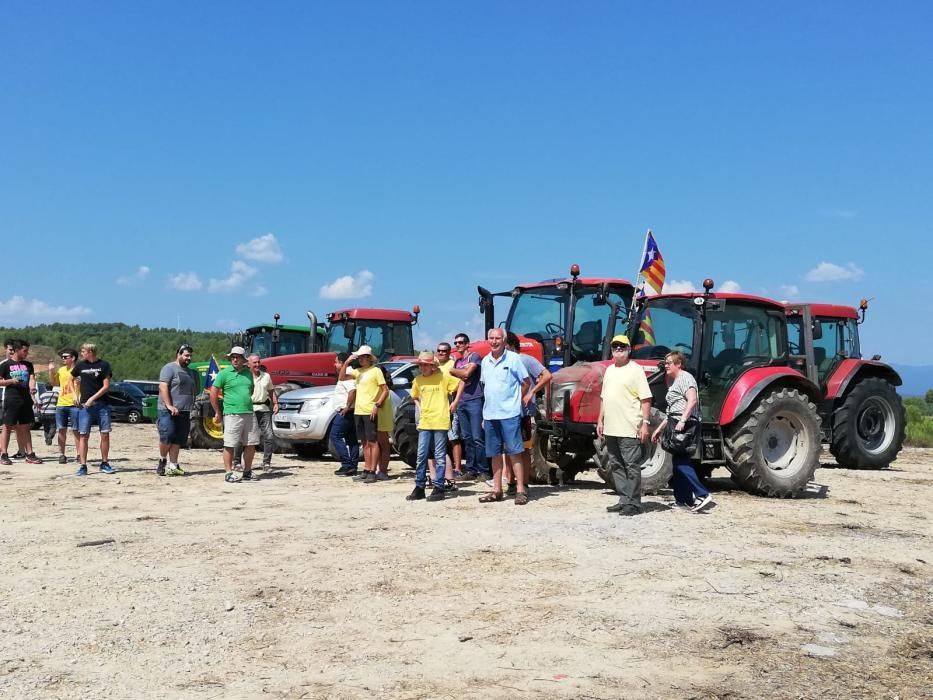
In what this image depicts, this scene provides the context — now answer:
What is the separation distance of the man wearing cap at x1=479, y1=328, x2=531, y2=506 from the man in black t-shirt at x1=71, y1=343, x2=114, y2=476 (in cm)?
544

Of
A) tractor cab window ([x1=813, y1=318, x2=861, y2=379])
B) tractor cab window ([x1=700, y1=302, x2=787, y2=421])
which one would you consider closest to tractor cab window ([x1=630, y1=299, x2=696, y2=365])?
tractor cab window ([x1=700, y1=302, x2=787, y2=421])

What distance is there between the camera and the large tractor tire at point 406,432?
12.7m

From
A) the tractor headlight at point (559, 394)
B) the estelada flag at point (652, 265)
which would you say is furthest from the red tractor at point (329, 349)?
the tractor headlight at point (559, 394)

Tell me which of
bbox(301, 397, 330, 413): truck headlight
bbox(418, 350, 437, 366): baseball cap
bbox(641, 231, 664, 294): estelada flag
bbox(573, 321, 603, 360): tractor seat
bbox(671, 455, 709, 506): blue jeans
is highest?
bbox(641, 231, 664, 294): estelada flag

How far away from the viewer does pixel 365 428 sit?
11570 mm

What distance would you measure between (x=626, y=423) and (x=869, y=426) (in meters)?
6.86

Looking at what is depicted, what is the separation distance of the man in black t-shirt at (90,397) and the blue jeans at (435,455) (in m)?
4.72

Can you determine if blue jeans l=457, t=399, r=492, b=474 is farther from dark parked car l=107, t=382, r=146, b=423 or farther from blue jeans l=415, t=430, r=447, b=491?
dark parked car l=107, t=382, r=146, b=423

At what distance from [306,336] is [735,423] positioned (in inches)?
422

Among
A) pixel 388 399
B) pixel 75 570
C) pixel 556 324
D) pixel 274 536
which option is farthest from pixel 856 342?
pixel 75 570

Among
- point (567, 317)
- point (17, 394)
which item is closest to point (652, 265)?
point (567, 317)

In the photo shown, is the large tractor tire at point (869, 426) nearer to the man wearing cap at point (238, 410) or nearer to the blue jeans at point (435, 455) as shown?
the blue jeans at point (435, 455)

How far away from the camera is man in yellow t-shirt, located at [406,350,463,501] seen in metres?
9.69

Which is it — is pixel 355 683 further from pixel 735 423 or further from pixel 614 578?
pixel 735 423
